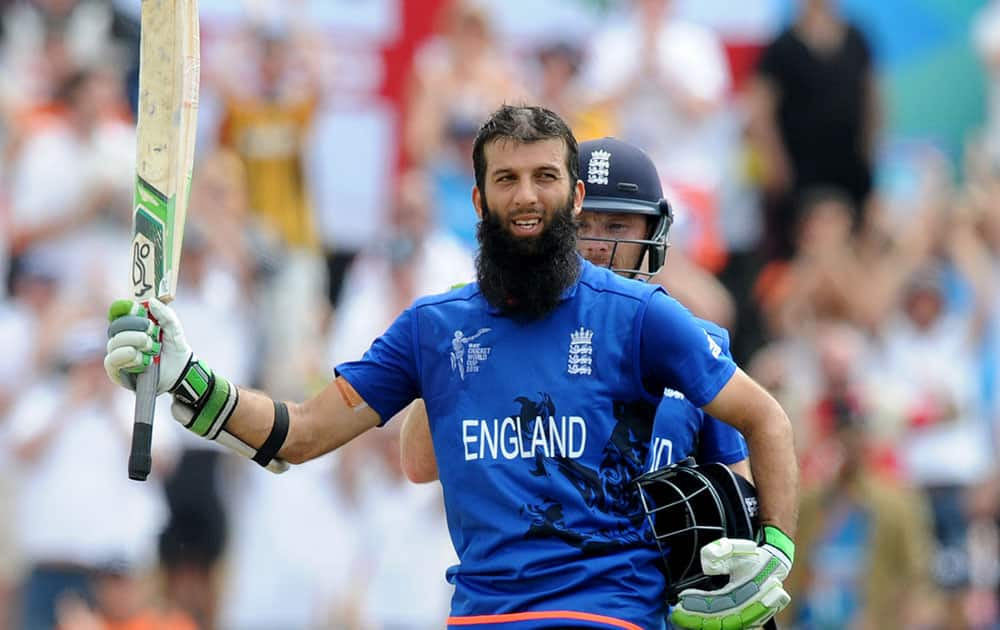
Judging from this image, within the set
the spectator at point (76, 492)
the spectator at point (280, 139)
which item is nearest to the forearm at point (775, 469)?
the spectator at point (76, 492)

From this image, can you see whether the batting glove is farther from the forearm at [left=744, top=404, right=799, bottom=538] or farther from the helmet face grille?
the forearm at [left=744, top=404, right=799, bottom=538]

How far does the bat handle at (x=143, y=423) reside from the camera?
542 cm

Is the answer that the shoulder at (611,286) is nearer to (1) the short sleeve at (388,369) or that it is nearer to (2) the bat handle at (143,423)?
(1) the short sleeve at (388,369)

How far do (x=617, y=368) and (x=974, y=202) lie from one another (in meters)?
9.35

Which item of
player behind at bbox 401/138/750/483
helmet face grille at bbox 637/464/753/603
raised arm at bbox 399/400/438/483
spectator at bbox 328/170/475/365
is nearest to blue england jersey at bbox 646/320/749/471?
player behind at bbox 401/138/750/483

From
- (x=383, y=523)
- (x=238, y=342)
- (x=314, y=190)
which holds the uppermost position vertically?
(x=314, y=190)

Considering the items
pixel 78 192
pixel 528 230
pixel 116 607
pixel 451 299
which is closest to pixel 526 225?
pixel 528 230

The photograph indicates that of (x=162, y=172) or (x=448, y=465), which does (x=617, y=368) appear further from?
(x=162, y=172)

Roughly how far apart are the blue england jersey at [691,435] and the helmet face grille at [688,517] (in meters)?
0.16

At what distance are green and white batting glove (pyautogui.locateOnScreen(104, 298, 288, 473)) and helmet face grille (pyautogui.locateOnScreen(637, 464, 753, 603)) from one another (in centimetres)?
117

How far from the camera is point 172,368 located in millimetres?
5555

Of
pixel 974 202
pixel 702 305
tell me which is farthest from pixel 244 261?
pixel 974 202

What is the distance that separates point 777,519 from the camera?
5.56m

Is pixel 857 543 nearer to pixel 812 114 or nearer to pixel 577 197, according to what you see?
pixel 812 114
